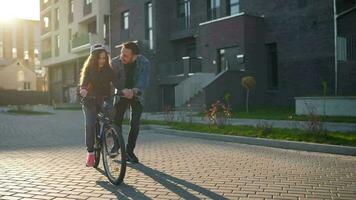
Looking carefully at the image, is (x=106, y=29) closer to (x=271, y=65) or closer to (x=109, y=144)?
(x=271, y=65)

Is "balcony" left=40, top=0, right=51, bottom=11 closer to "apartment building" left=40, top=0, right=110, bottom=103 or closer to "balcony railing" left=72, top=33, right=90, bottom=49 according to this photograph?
"apartment building" left=40, top=0, right=110, bottom=103

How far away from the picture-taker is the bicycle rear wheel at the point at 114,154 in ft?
18.7

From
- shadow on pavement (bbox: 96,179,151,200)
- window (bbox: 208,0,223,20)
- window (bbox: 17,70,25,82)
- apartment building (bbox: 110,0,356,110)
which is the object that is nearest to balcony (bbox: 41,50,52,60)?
window (bbox: 17,70,25,82)

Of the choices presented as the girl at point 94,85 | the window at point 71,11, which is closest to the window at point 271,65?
the girl at point 94,85

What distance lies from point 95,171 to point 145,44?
2434 cm

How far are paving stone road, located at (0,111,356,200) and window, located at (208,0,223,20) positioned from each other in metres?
18.7

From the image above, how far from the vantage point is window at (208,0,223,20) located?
27500 mm

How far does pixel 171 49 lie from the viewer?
104ft

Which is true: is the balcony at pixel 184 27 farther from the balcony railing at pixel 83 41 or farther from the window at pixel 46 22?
the window at pixel 46 22

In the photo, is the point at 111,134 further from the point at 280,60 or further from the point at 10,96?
the point at 10,96

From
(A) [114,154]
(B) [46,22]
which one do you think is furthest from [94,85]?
(B) [46,22]

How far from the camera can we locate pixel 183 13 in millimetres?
30953

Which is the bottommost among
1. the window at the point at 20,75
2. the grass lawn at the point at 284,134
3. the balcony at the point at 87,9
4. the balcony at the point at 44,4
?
the grass lawn at the point at 284,134

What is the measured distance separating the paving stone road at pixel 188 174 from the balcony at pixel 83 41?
29945mm
